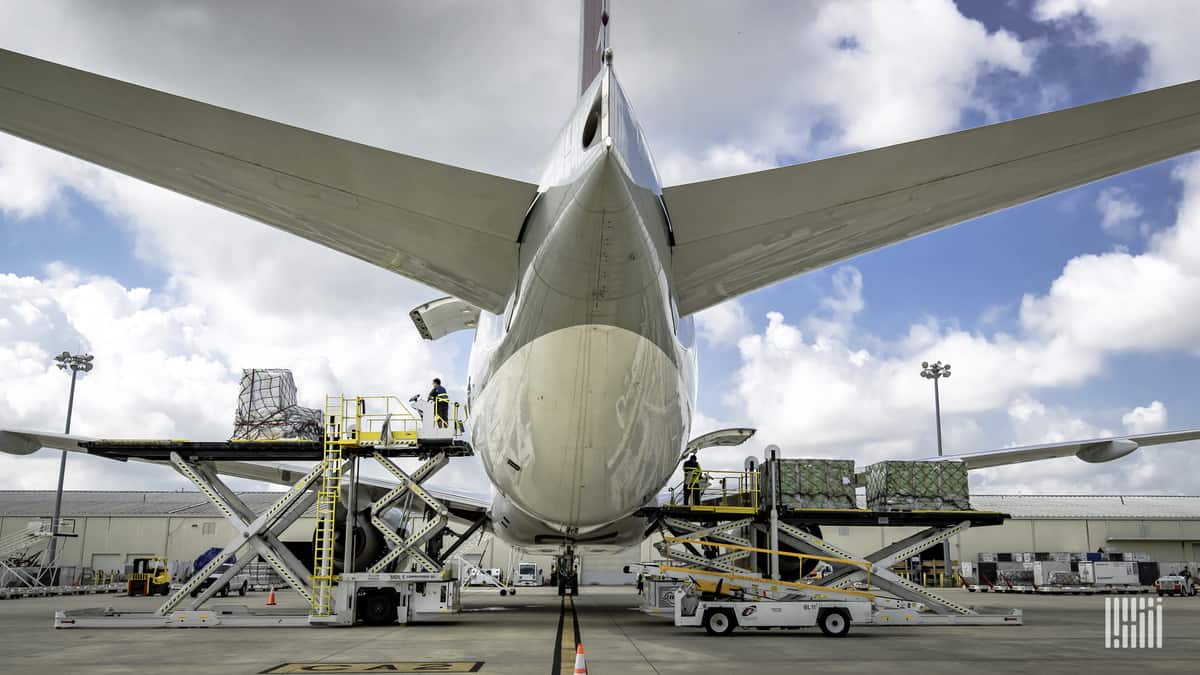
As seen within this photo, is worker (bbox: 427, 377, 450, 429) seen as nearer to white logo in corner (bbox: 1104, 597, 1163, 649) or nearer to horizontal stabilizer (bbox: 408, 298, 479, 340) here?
horizontal stabilizer (bbox: 408, 298, 479, 340)

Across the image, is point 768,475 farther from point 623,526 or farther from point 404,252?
point 404,252

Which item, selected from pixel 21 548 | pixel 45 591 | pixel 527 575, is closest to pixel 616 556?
pixel 527 575

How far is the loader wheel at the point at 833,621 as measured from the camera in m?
13.9

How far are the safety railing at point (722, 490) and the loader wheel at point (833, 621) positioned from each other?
10.6 feet

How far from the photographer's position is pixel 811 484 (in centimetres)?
1725

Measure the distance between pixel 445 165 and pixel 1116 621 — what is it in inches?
705

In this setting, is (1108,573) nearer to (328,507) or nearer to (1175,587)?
(1175,587)

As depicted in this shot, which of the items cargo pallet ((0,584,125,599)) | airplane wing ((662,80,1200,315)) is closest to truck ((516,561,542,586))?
cargo pallet ((0,584,125,599))

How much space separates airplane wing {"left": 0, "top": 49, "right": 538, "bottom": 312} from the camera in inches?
221

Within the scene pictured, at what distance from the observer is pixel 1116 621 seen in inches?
723

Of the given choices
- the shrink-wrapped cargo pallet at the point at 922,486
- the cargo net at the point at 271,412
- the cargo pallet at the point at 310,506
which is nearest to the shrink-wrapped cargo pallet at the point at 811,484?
the shrink-wrapped cargo pallet at the point at 922,486

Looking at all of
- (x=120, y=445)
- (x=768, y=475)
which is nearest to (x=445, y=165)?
(x=768, y=475)

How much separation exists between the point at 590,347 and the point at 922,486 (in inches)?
443

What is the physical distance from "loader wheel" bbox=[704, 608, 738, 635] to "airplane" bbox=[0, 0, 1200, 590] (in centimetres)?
517
